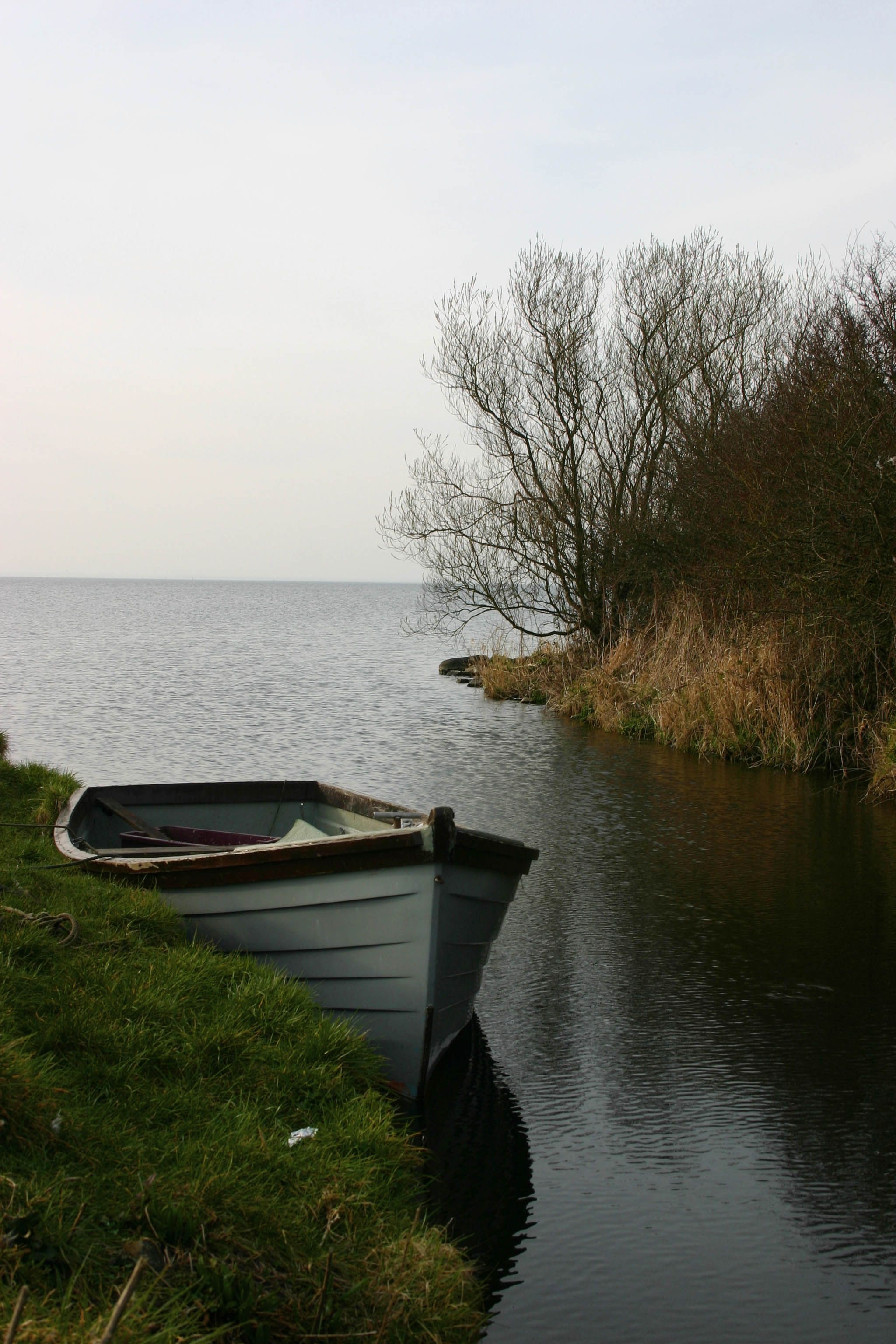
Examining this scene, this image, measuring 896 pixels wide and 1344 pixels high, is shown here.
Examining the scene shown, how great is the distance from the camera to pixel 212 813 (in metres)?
9.01

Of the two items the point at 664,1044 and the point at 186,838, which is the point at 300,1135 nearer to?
the point at 664,1044

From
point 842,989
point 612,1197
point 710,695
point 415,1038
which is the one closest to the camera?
point 612,1197

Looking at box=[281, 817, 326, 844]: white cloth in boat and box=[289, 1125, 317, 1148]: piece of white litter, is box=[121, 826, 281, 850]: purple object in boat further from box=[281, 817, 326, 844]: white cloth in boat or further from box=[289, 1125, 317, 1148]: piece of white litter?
box=[289, 1125, 317, 1148]: piece of white litter

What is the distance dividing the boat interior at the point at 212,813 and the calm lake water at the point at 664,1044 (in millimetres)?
1584

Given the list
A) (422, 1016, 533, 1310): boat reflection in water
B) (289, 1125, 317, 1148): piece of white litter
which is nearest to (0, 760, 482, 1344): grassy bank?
(289, 1125, 317, 1148): piece of white litter

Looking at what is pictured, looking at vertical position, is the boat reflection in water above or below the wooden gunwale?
below

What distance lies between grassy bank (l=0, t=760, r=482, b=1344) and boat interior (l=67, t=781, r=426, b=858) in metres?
2.09

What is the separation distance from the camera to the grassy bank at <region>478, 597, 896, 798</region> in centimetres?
1473

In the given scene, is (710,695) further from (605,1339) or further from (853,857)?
(605,1339)

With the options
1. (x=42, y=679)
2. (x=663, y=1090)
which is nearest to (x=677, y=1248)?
(x=663, y=1090)

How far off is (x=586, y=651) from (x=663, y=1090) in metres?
19.0

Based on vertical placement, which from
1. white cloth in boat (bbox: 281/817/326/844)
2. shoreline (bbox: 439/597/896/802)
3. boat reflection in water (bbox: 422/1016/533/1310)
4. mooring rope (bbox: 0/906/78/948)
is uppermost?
shoreline (bbox: 439/597/896/802)

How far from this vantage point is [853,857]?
10.9 meters

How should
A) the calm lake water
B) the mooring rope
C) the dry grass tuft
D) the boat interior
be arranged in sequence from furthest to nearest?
the dry grass tuft → the boat interior → the mooring rope → the calm lake water
